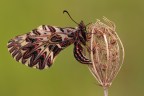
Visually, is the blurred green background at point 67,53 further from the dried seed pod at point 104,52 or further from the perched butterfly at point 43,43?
the dried seed pod at point 104,52

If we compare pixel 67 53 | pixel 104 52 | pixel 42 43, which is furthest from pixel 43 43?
pixel 67 53

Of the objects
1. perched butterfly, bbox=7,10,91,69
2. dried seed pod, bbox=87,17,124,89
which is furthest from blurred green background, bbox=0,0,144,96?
dried seed pod, bbox=87,17,124,89

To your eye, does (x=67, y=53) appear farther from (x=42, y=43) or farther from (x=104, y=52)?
(x=104, y=52)

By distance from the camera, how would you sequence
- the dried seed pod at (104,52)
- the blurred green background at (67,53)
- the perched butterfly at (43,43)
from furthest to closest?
the blurred green background at (67,53), the perched butterfly at (43,43), the dried seed pod at (104,52)

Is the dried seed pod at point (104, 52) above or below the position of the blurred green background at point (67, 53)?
below

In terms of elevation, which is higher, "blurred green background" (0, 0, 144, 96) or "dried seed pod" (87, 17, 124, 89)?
"blurred green background" (0, 0, 144, 96)

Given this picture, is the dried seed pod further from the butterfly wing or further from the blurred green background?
the blurred green background

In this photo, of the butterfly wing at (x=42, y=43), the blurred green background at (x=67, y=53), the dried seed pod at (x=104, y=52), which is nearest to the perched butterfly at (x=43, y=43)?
the butterfly wing at (x=42, y=43)

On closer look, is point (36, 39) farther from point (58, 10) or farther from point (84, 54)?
point (58, 10)
